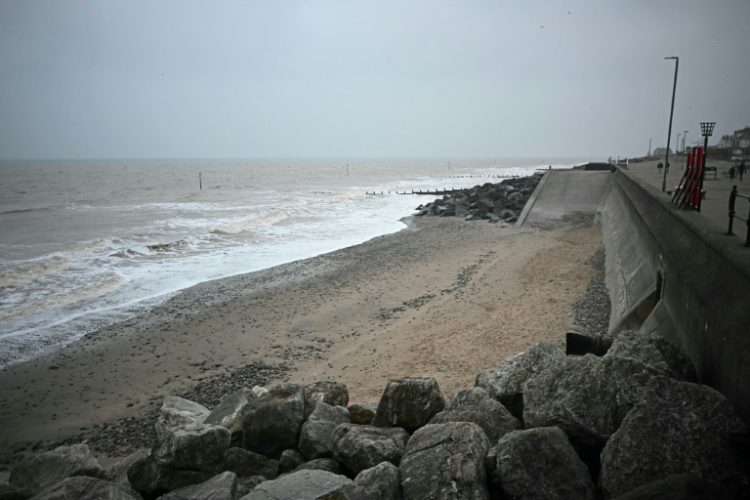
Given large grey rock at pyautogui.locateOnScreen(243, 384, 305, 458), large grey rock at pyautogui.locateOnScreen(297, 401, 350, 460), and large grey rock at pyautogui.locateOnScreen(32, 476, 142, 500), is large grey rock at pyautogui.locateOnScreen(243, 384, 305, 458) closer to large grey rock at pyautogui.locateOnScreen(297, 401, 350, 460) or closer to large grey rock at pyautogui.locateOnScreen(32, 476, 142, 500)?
large grey rock at pyautogui.locateOnScreen(297, 401, 350, 460)

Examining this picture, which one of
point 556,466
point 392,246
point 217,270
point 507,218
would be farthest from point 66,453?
point 507,218

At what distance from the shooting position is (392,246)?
1961 centimetres

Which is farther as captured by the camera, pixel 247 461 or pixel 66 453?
pixel 66 453

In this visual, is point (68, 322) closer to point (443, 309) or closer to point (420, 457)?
point (443, 309)

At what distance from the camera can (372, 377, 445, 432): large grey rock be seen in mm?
4496

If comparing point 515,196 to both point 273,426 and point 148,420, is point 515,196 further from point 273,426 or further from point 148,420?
point 273,426

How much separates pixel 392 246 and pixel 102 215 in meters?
23.9

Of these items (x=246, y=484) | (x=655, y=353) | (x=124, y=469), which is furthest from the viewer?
(x=124, y=469)

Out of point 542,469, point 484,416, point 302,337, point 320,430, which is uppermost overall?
point 542,469

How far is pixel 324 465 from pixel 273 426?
2.87 ft

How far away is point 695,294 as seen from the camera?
16.1 feet

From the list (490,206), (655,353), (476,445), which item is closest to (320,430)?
(476,445)

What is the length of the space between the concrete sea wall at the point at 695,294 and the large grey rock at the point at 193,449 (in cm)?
427

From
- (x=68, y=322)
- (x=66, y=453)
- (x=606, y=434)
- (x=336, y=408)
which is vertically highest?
(x=606, y=434)
